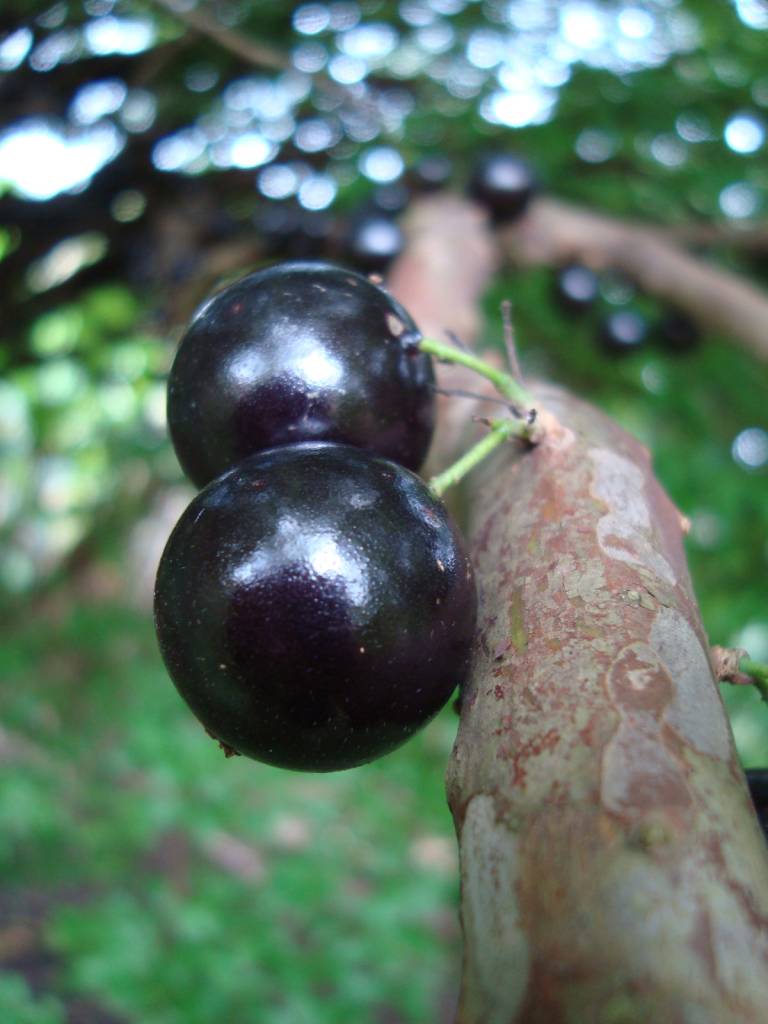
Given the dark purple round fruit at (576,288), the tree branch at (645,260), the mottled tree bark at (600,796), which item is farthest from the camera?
the dark purple round fruit at (576,288)

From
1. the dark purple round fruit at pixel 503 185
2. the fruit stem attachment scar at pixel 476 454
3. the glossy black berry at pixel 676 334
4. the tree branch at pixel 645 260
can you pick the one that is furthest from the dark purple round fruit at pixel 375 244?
the fruit stem attachment scar at pixel 476 454

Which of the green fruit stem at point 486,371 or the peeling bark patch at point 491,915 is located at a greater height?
the green fruit stem at point 486,371

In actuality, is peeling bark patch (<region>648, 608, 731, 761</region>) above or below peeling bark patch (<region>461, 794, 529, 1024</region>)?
above

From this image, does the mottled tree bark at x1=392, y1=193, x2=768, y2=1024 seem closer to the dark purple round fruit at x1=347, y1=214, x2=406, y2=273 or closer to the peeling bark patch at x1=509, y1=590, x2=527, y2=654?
the peeling bark patch at x1=509, y1=590, x2=527, y2=654

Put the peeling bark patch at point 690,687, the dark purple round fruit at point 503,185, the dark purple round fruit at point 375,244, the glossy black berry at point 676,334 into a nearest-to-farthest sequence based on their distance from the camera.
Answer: the peeling bark patch at point 690,687
the dark purple round fruit at point 375,244
the dark purple round fruit at point 503,185
the glossy black berry at point 676,334

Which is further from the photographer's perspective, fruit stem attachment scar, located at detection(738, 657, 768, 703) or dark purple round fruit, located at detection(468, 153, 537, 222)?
dark purple round fruit, located at detection(468, 153, 537, 222)

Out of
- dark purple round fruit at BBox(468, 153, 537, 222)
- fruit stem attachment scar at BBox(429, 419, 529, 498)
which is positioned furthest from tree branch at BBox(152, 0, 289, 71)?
fruit stem attachment scar at BBox(429, 419, 529, 498)

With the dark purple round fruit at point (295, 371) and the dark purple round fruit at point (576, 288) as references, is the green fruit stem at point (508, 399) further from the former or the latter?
the dark purple round fruit at point (576, 288)
